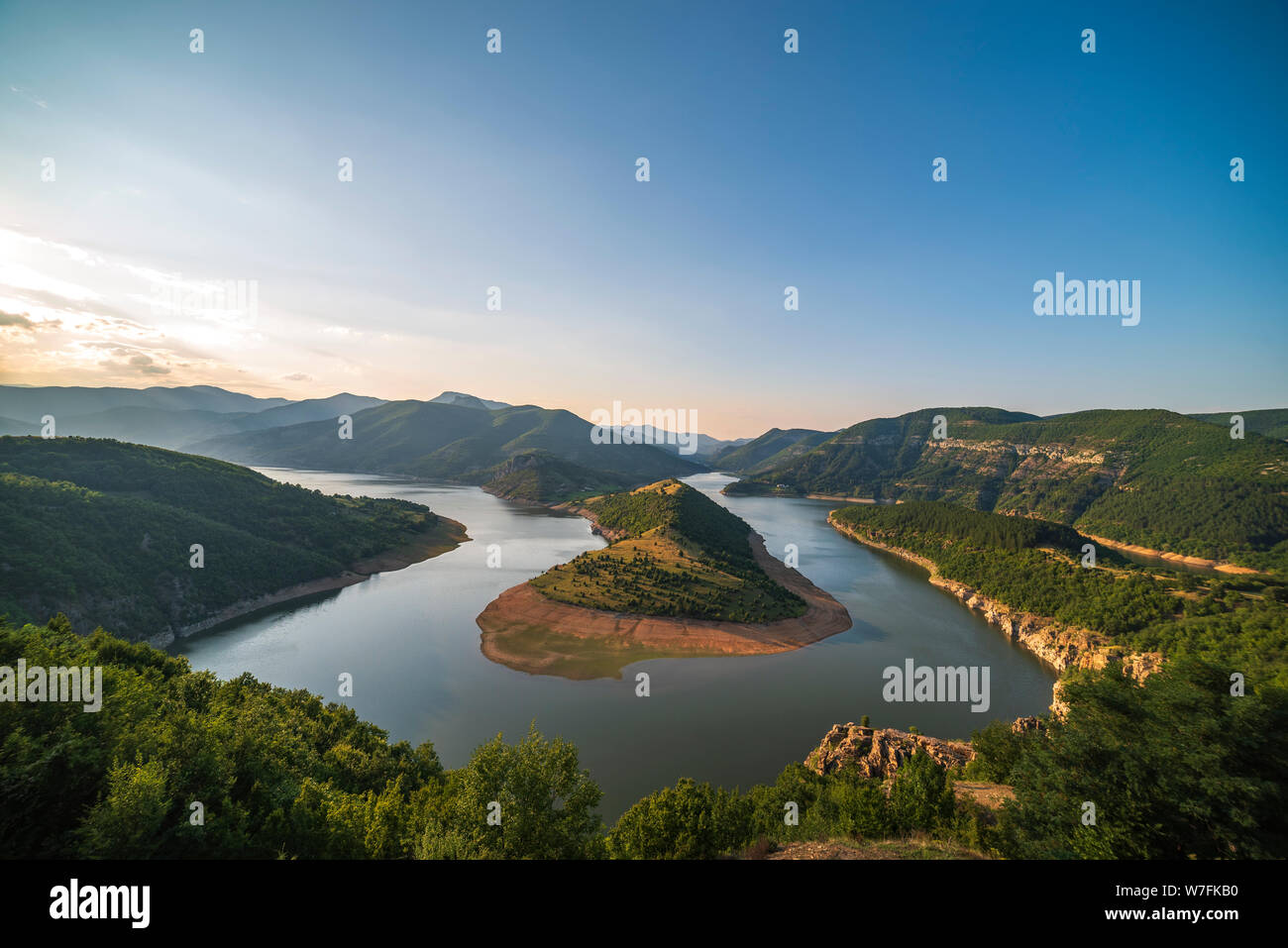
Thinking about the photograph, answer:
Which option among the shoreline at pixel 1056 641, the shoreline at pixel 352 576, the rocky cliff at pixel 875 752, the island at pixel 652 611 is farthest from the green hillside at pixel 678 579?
the shoreline at pixel 352 576

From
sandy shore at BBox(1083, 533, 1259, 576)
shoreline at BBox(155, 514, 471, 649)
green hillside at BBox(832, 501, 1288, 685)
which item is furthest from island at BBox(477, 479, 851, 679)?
sandy shore at BBox(1083, 533, 1259, 576)

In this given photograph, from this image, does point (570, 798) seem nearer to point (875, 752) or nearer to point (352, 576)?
point (875, 752)

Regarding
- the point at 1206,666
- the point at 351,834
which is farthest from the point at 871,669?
the point at 351,834

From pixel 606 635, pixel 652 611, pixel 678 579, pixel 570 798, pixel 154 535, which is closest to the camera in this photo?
pixel 570 798

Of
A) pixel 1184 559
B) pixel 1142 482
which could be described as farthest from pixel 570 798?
pixel 1142 482

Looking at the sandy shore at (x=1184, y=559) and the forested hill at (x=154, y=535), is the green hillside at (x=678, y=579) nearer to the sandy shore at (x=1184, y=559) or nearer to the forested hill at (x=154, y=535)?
the forested hill at (x=154, y=535)
